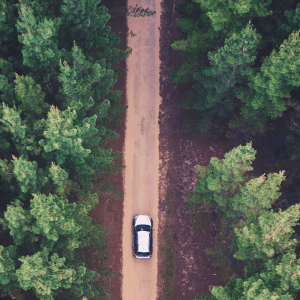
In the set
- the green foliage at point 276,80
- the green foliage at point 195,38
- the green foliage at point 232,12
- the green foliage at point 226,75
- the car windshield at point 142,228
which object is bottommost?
the car windshield at point 142,228

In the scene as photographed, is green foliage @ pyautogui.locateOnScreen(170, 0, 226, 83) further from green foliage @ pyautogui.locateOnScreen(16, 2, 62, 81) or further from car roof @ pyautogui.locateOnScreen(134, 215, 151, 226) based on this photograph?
car roof @ pyautogui.locateOnScreen(134, 215, 151, 226)

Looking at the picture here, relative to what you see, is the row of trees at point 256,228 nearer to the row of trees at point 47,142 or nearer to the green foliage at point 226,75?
the green foliage at point 226,75

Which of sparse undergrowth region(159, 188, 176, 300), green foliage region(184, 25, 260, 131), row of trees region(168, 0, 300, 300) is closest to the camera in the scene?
row of trees region(168, 0, 300, 300)

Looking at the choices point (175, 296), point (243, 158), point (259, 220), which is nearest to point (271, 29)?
point (243, 158)

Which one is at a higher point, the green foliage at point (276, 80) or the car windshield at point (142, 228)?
the green foliage at point (276, 80)

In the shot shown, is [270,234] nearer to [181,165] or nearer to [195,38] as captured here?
[181,165]

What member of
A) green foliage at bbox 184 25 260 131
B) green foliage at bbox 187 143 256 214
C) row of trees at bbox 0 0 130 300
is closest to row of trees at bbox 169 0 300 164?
green foliage at bbox 184 25 260 131

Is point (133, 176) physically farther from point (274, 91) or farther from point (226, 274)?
point (274, 91)

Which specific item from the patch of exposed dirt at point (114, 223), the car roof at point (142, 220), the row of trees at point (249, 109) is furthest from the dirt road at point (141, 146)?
the row of trees at point (249, 109)
